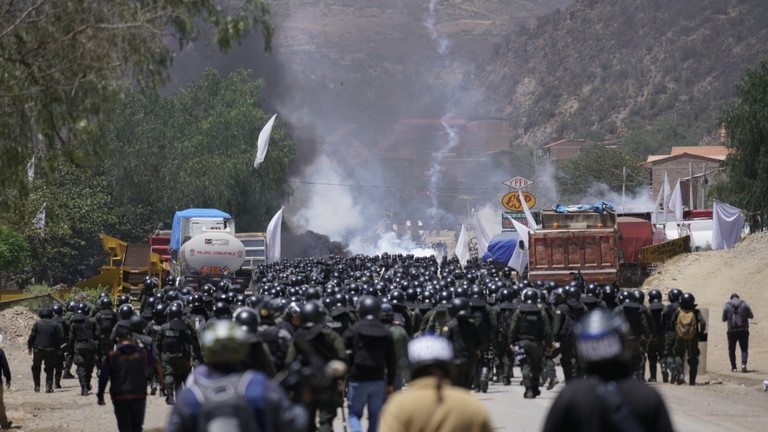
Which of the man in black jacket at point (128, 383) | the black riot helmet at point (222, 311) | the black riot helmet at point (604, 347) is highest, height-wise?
the black riot helmet at point (222, 311)

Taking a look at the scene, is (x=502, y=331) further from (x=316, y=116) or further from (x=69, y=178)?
(x=316, y=116)

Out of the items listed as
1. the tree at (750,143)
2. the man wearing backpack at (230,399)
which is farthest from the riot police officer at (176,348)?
the tree at (750,143)

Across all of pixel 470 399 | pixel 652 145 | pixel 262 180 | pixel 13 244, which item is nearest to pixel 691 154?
pixel 652 145

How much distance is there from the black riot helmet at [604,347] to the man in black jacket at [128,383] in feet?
22.1

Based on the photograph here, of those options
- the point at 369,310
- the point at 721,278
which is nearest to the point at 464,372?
the point at 369,310

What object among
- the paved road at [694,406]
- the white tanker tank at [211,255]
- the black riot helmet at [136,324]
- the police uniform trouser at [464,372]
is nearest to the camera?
the police uniform trouser at [464,372]

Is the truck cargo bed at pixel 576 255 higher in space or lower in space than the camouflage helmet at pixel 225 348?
higher

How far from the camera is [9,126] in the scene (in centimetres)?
1439

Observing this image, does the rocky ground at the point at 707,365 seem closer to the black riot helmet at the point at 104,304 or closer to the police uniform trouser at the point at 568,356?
the police uniform trouser at the point at 568,356

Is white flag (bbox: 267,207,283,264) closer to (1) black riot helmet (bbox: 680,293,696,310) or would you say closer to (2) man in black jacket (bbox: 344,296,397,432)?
(1) black riot helmet (bbox: 680,293,696,310)

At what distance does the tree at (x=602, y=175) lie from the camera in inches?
3551

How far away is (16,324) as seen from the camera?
108 feet

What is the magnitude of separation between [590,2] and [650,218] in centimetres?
12568

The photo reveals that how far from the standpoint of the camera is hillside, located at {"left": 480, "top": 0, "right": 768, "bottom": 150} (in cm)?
13212
